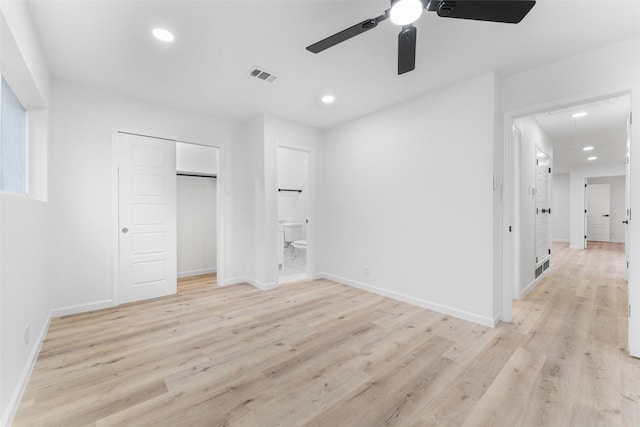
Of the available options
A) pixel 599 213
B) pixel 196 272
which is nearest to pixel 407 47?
pixel 196 272

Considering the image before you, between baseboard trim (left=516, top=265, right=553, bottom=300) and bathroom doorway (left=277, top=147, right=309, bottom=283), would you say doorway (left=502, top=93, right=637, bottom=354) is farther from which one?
bathroom doorway (left=277, top=147, right=309, bottom=283)

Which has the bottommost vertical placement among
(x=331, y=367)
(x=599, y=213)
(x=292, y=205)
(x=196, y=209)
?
(x=331, y=367)

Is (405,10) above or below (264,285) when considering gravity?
above

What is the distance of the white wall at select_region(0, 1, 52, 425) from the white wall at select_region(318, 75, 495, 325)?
3485mm

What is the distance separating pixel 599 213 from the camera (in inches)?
393

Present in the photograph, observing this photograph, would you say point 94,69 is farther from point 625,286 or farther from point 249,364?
point 625,286

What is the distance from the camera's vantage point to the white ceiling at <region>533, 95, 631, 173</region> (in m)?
3.93

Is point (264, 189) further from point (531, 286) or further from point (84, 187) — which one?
point (531, 286)

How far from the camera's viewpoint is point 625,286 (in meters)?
4.14

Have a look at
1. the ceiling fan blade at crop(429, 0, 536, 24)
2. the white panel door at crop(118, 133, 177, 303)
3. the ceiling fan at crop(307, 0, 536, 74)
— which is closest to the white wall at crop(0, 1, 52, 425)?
the white panel door at crop(118, 133, 177, 303)

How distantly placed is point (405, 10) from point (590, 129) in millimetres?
5569

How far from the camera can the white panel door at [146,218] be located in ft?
11.4

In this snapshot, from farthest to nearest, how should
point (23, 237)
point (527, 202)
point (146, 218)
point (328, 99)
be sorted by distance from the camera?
1. point (527, 202)
2. point (146, 218)
3. point (328, 99)
4. point (23, 237)

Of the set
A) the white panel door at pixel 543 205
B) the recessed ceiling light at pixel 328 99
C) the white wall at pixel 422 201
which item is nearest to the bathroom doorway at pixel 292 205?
the white wall at pixel 422 201
